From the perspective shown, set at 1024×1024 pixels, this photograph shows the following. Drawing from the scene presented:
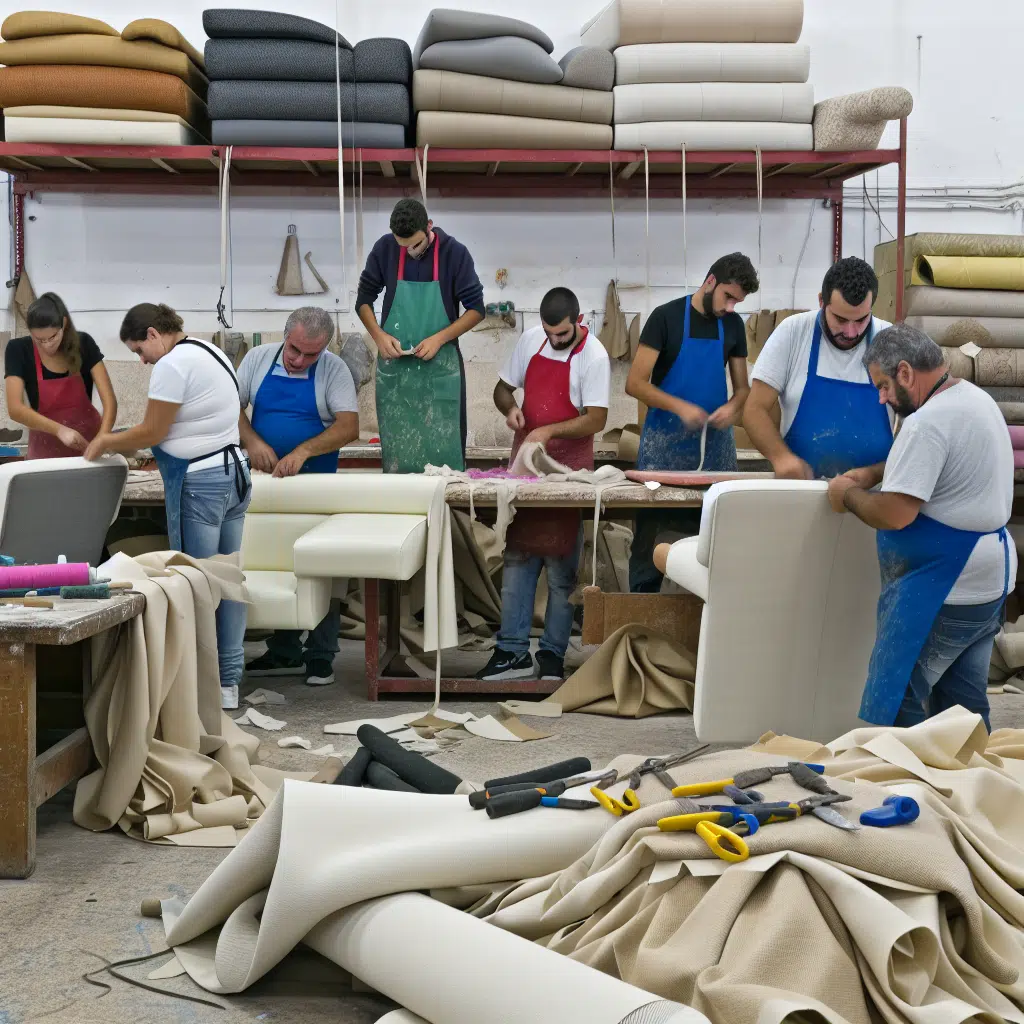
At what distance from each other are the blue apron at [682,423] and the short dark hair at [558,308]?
0.49m

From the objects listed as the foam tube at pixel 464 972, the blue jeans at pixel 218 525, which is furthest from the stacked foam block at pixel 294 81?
the foam tube at pixel 464 972

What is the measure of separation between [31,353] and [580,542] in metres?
2.56

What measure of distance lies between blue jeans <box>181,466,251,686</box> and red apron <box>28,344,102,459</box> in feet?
3.43

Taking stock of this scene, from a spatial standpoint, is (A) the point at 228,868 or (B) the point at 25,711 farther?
(B) the point at 25,711

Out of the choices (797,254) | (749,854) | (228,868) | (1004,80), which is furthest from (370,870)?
(1004,80)

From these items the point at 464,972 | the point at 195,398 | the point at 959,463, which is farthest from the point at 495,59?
the point at 464,972

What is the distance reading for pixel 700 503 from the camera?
4887 mm

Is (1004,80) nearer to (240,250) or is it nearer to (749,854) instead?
(240,250)

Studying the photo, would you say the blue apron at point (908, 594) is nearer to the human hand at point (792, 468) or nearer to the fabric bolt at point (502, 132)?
the human hand at point (792, 468)

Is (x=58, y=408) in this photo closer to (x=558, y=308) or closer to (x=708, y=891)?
(x=558, y=308)

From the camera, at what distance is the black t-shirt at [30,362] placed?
5.42 meters

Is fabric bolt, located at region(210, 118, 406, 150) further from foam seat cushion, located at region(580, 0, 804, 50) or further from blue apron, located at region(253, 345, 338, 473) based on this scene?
blue apron, located at region(253, 345, 338, 473)

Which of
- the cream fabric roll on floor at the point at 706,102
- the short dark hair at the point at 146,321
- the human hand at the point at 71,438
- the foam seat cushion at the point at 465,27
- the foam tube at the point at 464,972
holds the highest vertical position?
the foam seat cushion at the point at 465,27

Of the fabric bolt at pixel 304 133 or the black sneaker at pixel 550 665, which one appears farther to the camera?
the fabric bolt at pixel 304 133
